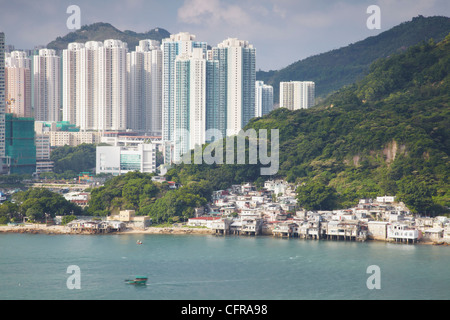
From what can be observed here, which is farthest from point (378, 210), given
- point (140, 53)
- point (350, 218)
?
point (140, 53)

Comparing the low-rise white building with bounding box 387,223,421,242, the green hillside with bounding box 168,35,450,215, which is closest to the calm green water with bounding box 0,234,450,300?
the low-rise white building with bounding box 387,223,421,242

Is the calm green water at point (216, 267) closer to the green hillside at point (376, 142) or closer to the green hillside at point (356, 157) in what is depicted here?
the green hillside at point (356, 157)

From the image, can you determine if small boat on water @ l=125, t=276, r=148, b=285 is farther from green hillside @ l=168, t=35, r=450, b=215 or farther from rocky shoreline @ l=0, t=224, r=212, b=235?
green hillside @ l=168, t=35, r=450, b=215

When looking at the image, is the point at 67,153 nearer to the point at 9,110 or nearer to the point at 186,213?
the point at 9,110

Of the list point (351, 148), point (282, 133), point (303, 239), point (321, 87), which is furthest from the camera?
point (321, 87)

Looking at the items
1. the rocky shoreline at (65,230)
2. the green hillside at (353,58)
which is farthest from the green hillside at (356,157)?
the green hillside at (353,58)

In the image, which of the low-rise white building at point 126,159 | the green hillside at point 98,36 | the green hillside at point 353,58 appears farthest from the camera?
the green hillside at point 98,36

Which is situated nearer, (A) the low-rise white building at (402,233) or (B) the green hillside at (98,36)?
(A) the low-rise white building at (402,233)
